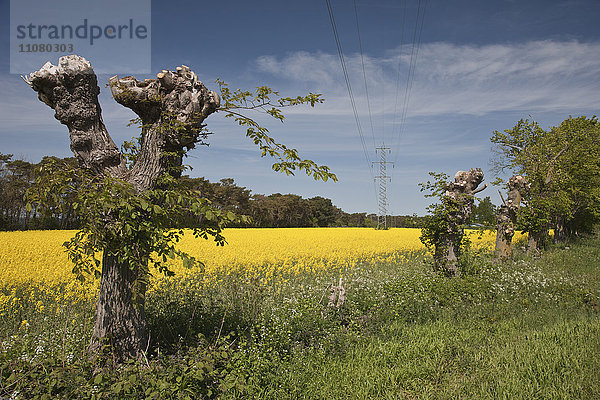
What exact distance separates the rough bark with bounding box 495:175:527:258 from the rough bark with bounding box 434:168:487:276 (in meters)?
6.30

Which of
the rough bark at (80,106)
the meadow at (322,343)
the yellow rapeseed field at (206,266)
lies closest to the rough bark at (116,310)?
the meadow at (322,343)

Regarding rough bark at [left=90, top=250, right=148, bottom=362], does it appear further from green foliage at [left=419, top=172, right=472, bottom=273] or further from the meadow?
green foliage at [left=419, top=172, right=472, bottom=273]

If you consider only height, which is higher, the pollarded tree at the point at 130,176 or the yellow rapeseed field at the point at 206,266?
the pollarded tree at the point at 130,176

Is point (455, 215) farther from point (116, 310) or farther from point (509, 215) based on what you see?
point (116, 310)

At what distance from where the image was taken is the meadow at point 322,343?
13.3 ft

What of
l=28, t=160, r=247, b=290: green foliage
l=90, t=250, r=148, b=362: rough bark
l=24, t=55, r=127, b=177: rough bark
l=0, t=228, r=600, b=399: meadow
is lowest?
l=0, t=228, r=600, b=399: meadow

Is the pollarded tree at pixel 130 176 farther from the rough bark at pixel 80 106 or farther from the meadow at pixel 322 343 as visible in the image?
the meadow at pixel 322 343

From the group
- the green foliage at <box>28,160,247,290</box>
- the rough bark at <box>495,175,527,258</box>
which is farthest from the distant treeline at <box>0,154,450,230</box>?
the rough bark at <box>495,175,527,258</box>

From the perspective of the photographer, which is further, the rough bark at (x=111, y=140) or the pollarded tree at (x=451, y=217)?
the pollarded tree at (x=451, y=217)

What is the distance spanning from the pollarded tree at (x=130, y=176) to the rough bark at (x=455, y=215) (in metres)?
7.12

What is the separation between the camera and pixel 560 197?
17.8 meters

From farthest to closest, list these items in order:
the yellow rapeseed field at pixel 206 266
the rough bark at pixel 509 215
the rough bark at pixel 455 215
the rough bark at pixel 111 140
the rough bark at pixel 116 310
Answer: the rough bark at pixel 509 215, the rough bark at pixel 455 215, the yellow rapeseed field at pixel 206 266, the rough bark at pixel 116 310, the rough bark at pixel 111 140

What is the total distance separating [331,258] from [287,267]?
9.63ft

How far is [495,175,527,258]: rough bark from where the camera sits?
15.8 m
